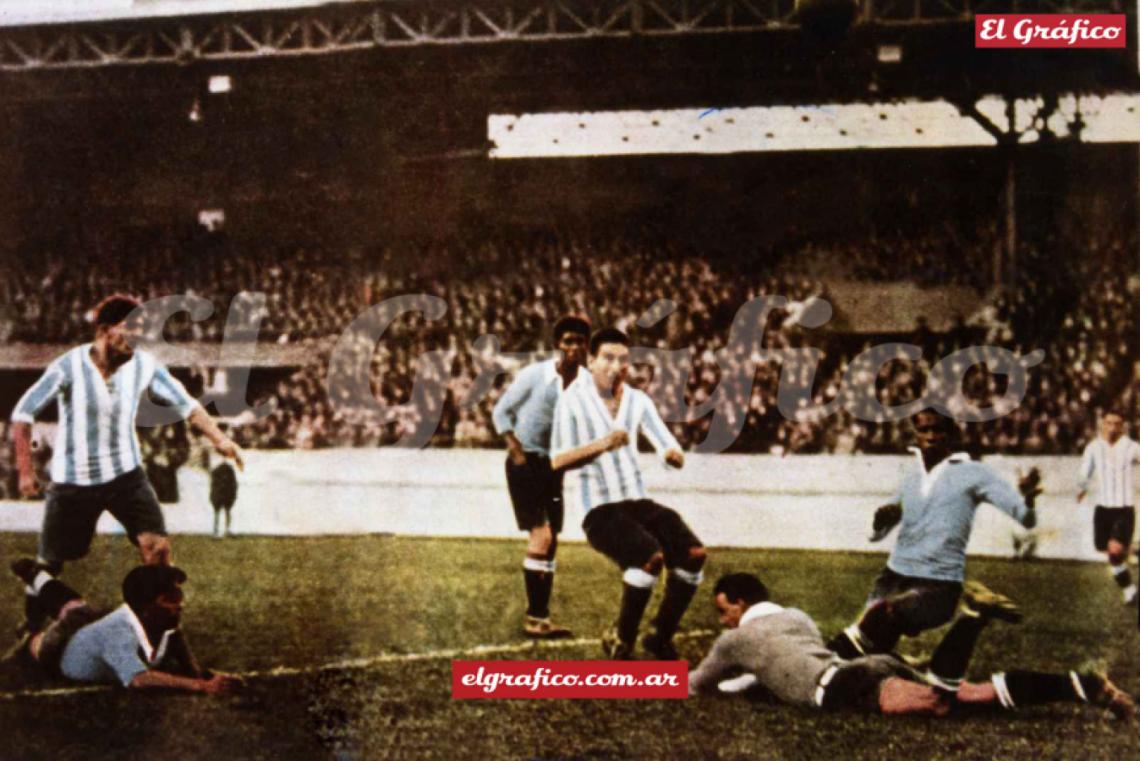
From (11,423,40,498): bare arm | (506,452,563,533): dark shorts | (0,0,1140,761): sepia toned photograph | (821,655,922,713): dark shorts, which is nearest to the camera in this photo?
(821,655,922,713): dark shorts

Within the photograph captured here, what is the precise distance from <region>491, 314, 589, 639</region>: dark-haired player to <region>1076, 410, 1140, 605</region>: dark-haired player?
1718mm

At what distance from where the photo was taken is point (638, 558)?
3.47m

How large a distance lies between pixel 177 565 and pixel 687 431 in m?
1.83

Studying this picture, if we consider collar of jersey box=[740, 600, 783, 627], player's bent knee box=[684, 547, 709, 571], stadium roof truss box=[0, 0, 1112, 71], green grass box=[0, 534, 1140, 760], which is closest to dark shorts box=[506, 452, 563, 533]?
green grass box=[0, 534, 1140, 760]

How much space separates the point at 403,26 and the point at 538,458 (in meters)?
1.61

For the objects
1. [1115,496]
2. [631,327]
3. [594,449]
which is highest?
[631,327]

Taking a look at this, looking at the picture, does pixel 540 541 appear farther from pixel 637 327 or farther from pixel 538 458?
pixel 637 327

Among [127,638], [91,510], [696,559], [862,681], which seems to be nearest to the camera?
[862,681]

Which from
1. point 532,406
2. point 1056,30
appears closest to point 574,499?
point 532,406

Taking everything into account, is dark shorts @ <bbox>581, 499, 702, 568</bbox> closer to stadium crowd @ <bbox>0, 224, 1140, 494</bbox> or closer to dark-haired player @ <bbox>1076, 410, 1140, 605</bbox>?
stadium crowd @ <bbox>0, 224, 1140, 494</bbox>

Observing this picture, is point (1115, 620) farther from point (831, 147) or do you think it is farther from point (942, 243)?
point (831, 147)

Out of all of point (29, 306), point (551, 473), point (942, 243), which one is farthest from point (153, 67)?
point (942, 243)

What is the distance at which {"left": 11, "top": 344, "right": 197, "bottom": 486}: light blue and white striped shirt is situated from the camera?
12.1 feet

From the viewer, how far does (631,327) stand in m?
3.58
